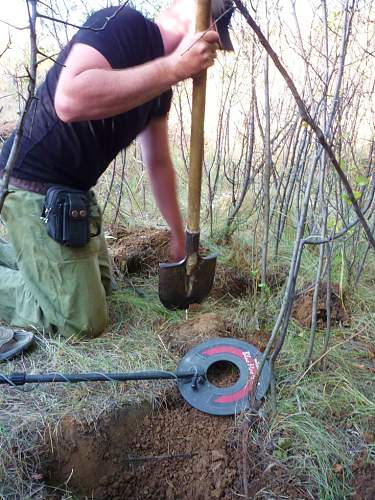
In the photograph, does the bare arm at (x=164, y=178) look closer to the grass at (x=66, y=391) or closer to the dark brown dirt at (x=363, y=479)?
the grass at (x=66, y=391)

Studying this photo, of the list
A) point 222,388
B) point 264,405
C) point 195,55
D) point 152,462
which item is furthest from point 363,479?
point 195,55

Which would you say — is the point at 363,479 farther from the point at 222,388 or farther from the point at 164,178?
the point at 164,178

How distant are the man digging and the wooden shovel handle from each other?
0.20ft

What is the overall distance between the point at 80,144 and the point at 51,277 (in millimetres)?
643

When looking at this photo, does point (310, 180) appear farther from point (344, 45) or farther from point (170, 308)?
point (170, 308)

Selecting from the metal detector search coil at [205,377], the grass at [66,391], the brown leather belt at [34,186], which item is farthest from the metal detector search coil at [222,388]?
the brown leather belt at [34,186]

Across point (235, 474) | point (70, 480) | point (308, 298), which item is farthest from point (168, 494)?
point (308, 298)

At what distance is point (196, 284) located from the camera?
2285mm

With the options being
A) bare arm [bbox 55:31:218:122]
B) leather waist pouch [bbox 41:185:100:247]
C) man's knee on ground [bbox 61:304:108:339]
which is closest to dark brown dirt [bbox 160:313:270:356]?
man's knee on ground [bbox 61:304:108:339]

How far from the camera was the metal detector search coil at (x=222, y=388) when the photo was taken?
69.6 inches

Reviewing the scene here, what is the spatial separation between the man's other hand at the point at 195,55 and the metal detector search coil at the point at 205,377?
1.16 metres

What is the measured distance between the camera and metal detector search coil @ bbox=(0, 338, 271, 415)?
1.73 m

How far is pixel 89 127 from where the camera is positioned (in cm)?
200

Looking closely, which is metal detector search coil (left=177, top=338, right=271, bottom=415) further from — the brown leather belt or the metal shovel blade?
the brown leather belt
